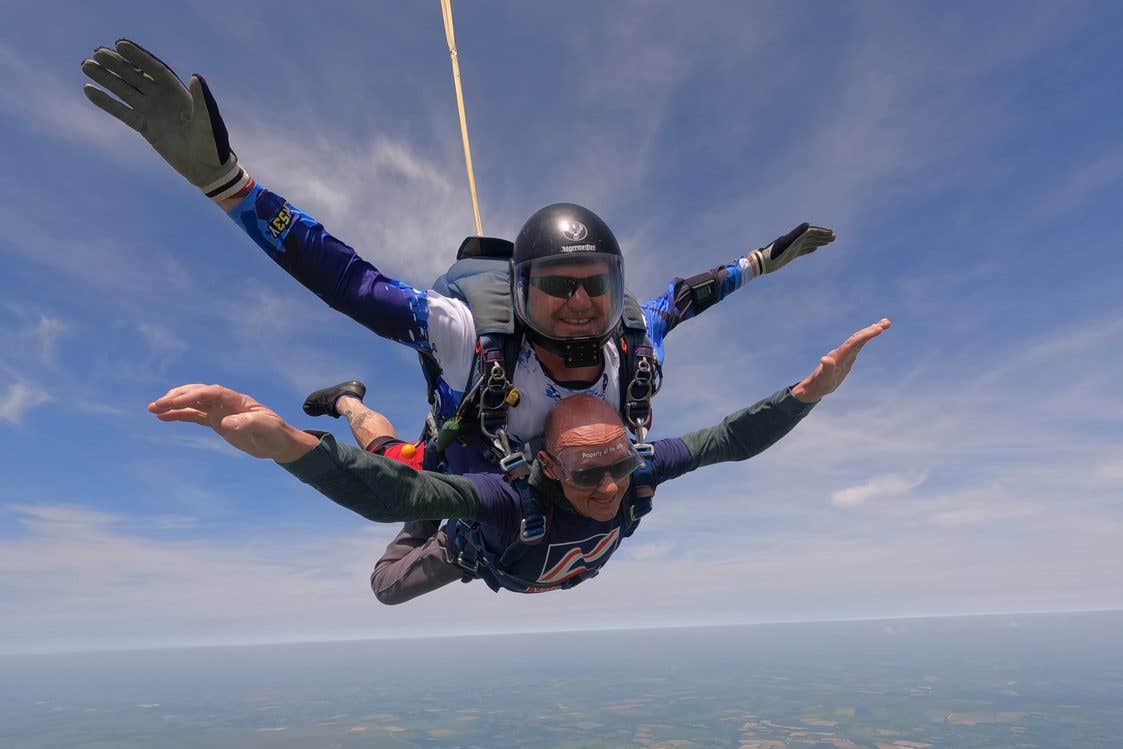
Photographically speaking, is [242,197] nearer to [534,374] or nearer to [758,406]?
[534,374]

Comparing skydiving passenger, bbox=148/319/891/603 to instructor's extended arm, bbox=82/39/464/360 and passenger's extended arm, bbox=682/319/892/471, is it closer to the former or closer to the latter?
passenger's extended arm, bbox=682/319/892/471

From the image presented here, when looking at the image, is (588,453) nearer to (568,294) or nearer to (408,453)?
(568,294)

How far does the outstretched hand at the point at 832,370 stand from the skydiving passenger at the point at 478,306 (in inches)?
42.4

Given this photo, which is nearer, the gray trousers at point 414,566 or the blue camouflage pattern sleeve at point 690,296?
the blue camouflage pattern sleeve at point 690,296

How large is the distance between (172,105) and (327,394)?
3213 millimetres

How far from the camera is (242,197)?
2.90 m

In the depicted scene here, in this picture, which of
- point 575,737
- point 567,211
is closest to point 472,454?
point 567,211

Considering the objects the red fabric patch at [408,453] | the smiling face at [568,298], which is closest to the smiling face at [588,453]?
the smiling face at [568,298]

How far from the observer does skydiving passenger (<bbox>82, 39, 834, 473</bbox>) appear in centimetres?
270

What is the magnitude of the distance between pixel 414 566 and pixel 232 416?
3.64m

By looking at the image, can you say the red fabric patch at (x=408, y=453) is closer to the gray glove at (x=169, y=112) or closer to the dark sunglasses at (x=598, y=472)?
the dark sunglasses at (x=598, y=472)

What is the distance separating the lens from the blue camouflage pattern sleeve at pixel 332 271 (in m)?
2.93

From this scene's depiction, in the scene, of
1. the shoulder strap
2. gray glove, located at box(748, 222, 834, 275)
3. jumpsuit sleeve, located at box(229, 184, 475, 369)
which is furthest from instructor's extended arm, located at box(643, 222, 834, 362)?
jumpsuit sleeve, located at box(229, 184, 475, 369)

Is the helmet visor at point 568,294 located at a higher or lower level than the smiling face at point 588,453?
higher
